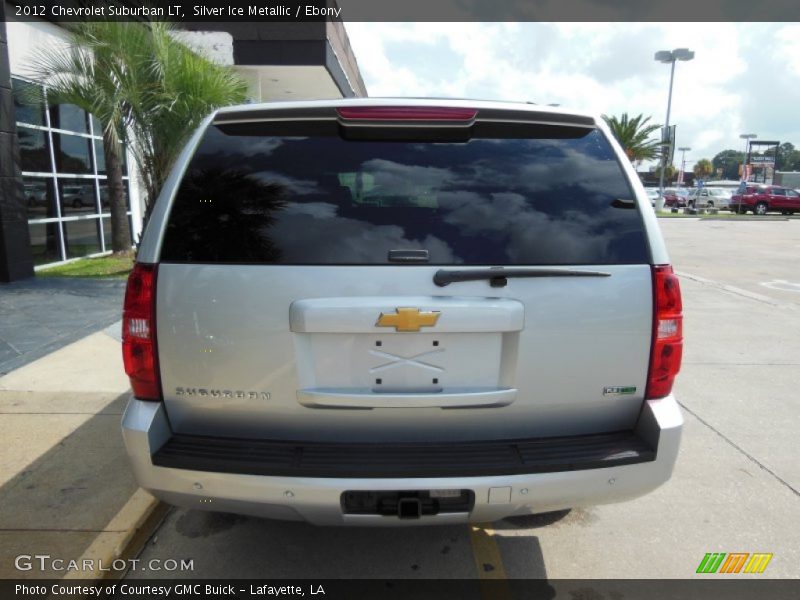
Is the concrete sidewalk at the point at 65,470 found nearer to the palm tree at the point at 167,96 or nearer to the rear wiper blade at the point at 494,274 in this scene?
the rear wiper blade at the point at 494,274

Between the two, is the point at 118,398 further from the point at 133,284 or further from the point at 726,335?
the point at 726,335

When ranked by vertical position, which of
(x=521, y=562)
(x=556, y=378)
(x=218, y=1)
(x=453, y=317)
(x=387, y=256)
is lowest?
(x=521, y=562)

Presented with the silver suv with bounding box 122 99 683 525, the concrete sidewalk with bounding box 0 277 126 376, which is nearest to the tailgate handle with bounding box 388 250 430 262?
the silver suv with bounding box 122 99 683 525

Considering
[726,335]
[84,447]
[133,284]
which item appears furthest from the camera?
[726,335]

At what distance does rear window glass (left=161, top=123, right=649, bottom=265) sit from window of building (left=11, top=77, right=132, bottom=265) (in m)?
9.57

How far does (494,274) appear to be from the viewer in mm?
2062

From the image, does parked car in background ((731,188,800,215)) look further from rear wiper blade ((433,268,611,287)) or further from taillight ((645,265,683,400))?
rear wiper blade ((433,268,611,287))

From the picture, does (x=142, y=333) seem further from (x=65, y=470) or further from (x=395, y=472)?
(x=65, y=470)

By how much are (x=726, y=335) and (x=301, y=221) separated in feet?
21.5

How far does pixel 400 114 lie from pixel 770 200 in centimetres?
4149

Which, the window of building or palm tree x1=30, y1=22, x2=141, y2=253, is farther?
the window of building

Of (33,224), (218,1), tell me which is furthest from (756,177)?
(33,224)

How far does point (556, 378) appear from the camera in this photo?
2.15m

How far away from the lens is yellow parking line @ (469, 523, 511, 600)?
2525 millimetres
